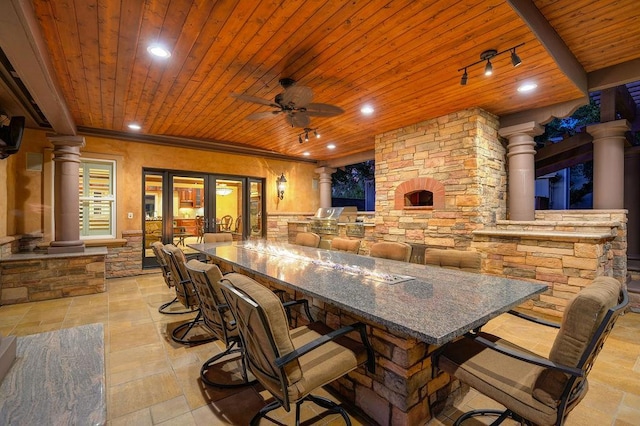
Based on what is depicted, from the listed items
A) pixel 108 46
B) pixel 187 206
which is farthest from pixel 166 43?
pixel 187 206

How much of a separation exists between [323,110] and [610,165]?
4706mm

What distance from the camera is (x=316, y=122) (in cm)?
523

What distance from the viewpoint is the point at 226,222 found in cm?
800

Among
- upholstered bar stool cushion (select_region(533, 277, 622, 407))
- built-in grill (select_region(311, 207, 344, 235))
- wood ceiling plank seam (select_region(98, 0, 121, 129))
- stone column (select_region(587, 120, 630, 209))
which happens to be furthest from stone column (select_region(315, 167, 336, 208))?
upholstered bar stool cushion (select_region(533, 277, 622, 407))

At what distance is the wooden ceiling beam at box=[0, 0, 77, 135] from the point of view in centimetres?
198

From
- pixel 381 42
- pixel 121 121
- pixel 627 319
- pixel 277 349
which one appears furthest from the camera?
pixel 121 121

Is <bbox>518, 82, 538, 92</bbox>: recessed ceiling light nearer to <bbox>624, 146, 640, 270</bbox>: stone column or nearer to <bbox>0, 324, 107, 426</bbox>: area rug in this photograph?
<bbox>624, 146, 640, 270</bbox>: stone column

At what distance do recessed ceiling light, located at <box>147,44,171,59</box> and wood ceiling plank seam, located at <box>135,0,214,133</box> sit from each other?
0.06m

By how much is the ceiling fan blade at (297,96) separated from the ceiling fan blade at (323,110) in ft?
0.27

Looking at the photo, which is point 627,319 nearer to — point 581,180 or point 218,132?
point 218,132

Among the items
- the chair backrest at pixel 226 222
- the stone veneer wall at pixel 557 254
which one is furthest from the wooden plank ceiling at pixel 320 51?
the chair backrest at pixel 226 222

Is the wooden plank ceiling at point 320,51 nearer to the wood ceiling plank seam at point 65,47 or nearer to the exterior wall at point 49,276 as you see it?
the wood ceiling plank seam at point 65,47

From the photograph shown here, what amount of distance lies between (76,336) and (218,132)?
489 centimetres

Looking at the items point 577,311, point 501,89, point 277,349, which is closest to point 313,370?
point 277,349
